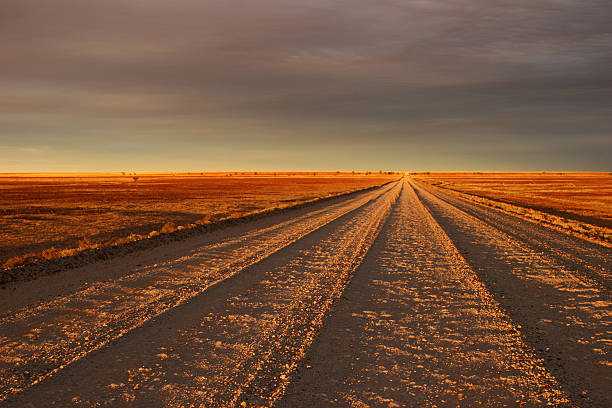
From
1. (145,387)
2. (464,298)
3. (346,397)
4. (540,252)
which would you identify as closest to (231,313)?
(145,387)

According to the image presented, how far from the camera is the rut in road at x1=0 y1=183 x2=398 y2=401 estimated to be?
3.85 metres

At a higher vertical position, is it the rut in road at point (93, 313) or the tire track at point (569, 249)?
the tire track at point (569, 249)

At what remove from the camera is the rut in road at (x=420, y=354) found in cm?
327

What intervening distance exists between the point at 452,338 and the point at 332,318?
1627 mm

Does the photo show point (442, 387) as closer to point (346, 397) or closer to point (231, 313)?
point (346, 397)

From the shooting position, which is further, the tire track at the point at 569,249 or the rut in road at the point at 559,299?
the tire track at the point at 569,249

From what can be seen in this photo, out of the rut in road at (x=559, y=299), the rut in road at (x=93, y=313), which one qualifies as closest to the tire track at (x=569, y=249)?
the rut in road at (x=559, y=299)

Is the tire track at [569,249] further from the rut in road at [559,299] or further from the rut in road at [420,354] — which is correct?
the rut in road at [420,354]

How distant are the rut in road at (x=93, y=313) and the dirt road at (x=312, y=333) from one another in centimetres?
3

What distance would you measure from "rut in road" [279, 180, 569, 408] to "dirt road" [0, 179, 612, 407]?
19 millimetres

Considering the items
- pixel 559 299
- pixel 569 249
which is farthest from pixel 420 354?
pixel 569 249

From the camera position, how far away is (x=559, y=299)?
235 inches

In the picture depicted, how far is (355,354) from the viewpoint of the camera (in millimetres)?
4074

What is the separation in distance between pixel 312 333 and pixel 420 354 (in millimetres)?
1356
